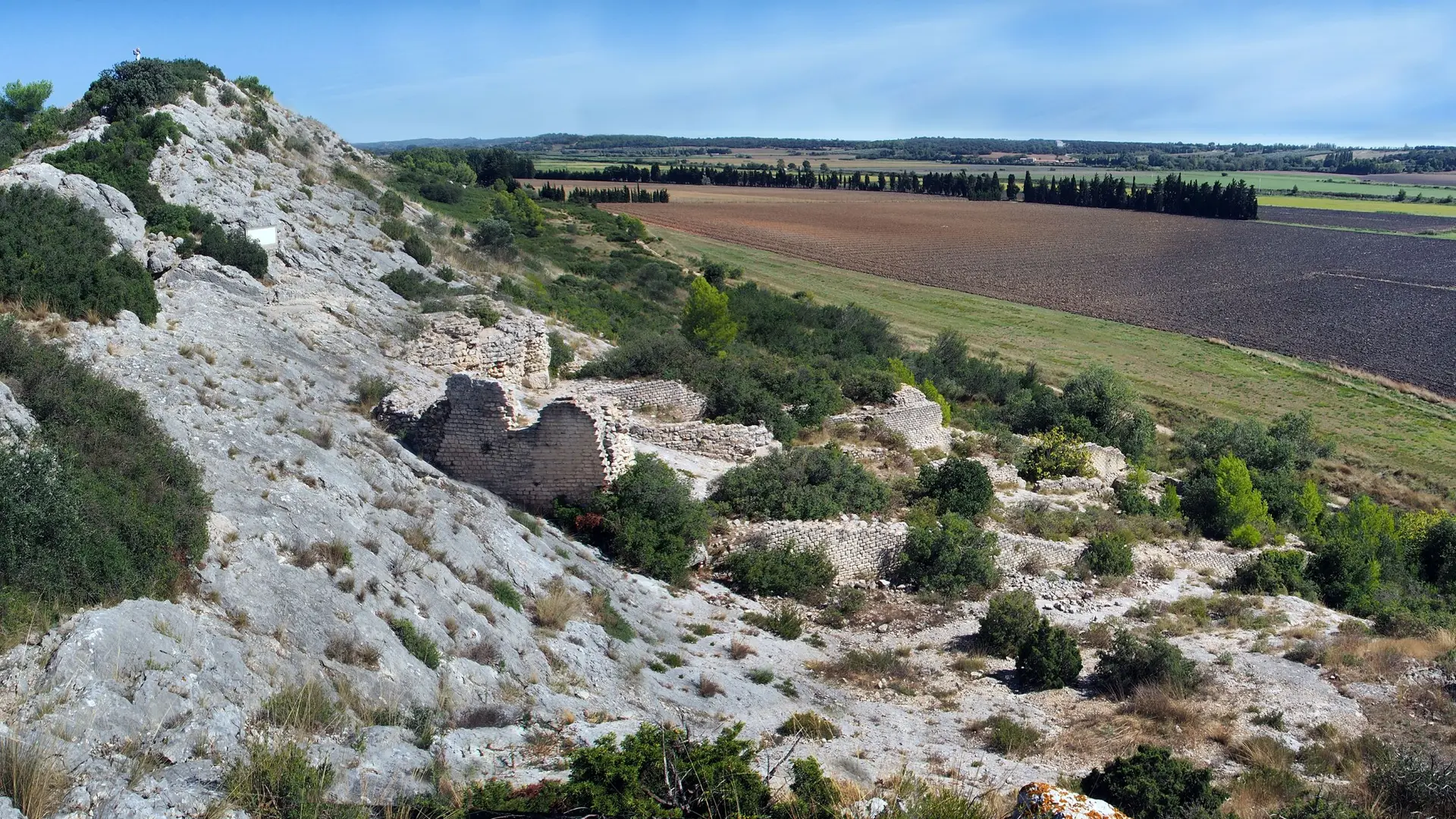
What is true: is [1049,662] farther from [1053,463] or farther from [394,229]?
[394,229]

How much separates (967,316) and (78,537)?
4846 cm

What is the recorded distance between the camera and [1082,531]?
17.1 meters

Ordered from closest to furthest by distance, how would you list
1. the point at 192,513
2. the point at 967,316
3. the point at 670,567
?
the point at 192,513, the point at 670,567, the point at 967,316

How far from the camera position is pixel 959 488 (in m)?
17.1

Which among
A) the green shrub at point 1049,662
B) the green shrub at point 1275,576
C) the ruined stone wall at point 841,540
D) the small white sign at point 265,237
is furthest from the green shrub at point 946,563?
the small white sign at point 265,237

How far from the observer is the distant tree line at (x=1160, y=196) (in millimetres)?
96625

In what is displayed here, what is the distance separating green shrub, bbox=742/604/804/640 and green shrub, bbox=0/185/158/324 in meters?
9.76

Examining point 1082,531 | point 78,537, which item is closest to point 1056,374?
point 1082,531

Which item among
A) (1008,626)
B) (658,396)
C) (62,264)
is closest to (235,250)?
(62,264)

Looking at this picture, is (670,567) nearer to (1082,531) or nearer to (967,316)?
(1082,531)

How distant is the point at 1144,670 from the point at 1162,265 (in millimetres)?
66271

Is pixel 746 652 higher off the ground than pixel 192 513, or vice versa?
pixel 192 513

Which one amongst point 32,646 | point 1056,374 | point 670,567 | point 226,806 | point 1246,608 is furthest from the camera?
point 1056,374

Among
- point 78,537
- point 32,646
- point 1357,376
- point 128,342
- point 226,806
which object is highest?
point 128,342
